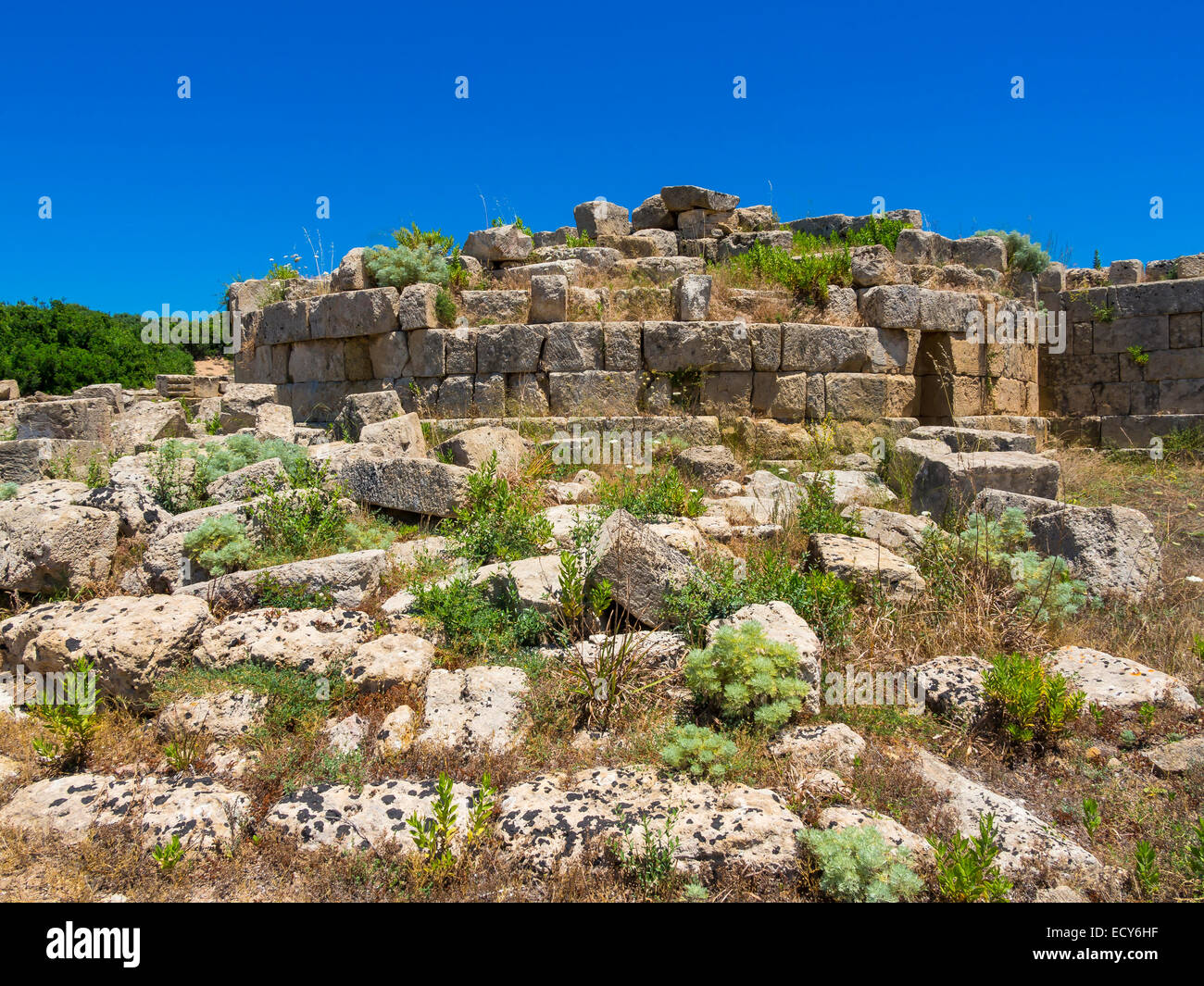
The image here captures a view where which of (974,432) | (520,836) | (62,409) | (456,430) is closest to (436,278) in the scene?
(456,430)

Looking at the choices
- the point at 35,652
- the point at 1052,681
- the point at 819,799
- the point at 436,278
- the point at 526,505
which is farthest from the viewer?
the point at 436,278

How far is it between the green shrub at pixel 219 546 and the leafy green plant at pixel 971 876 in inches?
194

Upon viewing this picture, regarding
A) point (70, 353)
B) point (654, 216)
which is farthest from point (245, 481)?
point (70, 353)

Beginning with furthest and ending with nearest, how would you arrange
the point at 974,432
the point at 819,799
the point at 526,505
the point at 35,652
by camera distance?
the point at 974,432
the point at 526,505
the point at 35,652
the point at 819,799

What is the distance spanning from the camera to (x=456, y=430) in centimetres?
999

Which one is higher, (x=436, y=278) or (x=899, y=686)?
(x=436, y=278)

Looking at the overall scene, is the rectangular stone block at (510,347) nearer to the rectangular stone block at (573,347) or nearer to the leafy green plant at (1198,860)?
the rectangular stone block at (573,347)

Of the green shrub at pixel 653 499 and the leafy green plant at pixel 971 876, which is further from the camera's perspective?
the green shrub at pixel 653 499

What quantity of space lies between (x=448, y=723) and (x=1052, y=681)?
3347 mm

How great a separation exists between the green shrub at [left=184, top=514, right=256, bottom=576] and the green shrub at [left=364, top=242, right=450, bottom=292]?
18.9 feet

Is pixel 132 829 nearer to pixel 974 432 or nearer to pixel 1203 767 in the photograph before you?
pixel 1203 767

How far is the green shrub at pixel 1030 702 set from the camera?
4270mm
